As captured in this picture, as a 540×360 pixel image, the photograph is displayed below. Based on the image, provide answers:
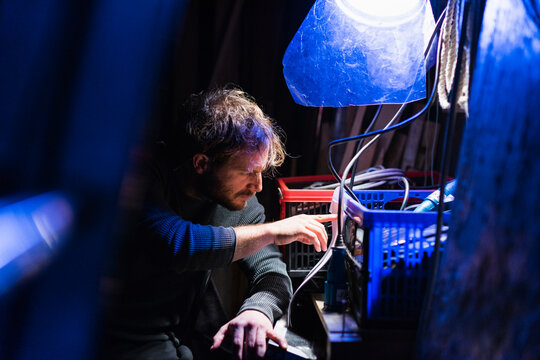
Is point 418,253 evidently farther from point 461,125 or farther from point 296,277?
point 461,125

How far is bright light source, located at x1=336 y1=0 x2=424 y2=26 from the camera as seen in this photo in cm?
101

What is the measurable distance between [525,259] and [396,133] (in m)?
1.50

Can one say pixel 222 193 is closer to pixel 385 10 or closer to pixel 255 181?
pixel 255 181

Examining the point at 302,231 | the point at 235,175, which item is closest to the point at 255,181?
the point at 235,175

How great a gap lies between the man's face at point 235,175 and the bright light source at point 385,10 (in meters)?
0.55

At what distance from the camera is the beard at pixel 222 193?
4.51ft

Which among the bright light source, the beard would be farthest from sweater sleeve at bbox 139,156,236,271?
the bright light source

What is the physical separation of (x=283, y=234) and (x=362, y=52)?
538mm

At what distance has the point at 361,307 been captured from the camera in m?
0.88

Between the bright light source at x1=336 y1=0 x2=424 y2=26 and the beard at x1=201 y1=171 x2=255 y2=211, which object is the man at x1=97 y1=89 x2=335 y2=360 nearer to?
the beard at x1=201 y1=171 x2=255 y2=211

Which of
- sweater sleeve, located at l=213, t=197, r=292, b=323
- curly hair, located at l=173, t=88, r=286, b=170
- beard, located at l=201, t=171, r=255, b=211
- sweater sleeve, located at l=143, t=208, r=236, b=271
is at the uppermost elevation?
curly hair, located at l=173, t=88, r=286, b=170

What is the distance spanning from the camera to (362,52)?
1.06m

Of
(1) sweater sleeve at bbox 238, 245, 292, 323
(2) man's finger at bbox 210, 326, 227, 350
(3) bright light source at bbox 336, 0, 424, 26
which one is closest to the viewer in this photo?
(3) bright light source at bbox 336, 0, 424, 26

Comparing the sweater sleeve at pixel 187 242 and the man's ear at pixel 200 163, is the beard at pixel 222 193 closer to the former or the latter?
the man's ear at pixel 200 163
